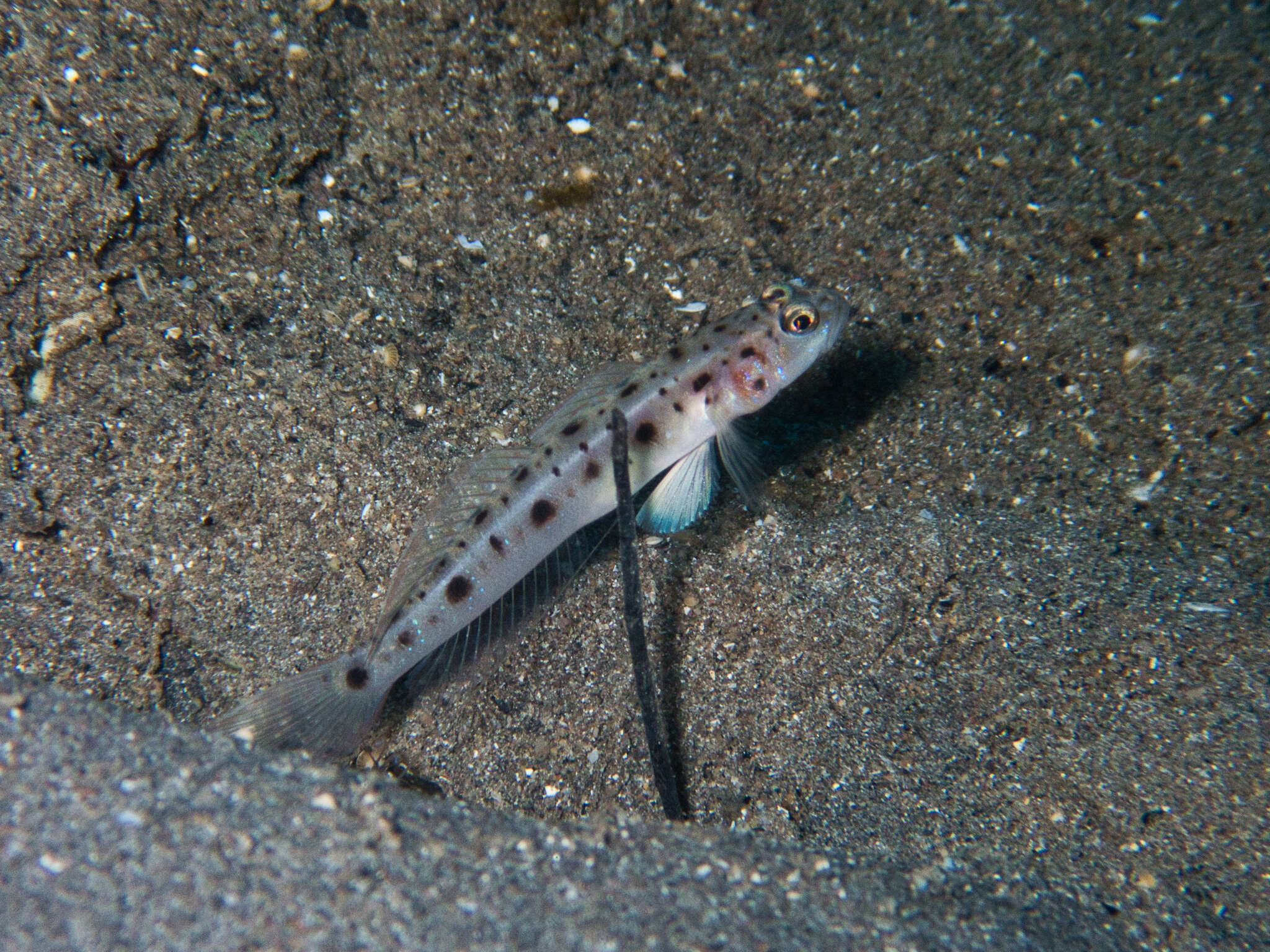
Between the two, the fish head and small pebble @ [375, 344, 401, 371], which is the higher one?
small pebble @ [375, 344, 401, 371]

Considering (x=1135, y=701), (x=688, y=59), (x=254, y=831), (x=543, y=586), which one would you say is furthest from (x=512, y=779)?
(x=688, y=59)

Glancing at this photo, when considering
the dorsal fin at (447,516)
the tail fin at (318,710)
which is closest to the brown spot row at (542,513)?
the dorsal fin at (447,516)

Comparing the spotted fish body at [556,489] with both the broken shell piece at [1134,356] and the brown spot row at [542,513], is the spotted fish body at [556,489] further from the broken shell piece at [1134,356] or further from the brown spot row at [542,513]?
the broken shell piece at [1134,356]

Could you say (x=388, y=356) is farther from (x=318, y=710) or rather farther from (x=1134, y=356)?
(x=1134, y=356)

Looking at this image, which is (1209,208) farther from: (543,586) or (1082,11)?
(543,586)

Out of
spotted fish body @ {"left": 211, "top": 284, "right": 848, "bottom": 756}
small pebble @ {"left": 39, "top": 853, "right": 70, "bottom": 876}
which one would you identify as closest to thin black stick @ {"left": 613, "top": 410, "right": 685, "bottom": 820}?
spotted fish body @ {"left": 211, "top": 284, "right": 848, "bottom": 756}

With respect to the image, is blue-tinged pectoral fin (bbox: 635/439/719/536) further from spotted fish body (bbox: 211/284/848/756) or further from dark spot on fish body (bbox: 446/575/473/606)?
dark spot on fish body (bbox: 446/575/473/606)
